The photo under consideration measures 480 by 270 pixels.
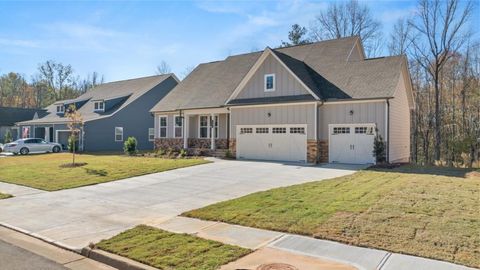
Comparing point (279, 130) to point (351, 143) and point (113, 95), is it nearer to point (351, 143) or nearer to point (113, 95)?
point (351, 143)

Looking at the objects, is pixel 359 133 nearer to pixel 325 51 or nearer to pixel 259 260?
pixel 325 51

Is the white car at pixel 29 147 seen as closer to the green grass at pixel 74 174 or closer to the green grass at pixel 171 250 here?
the green grass at pixel 74 174

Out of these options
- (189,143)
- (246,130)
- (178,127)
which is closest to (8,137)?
(178,127)

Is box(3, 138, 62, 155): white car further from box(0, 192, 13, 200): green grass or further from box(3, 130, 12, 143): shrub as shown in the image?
box(0, 192, 13, 200): green grass

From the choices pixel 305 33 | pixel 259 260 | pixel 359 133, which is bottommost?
pixel 259 260

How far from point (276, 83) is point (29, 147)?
76.0 ft

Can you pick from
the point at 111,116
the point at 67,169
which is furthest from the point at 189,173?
the point at 111,116

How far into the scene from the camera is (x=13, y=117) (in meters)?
43.4

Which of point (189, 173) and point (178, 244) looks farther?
point (189, 173)

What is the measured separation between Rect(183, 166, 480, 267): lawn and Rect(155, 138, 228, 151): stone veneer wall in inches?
531

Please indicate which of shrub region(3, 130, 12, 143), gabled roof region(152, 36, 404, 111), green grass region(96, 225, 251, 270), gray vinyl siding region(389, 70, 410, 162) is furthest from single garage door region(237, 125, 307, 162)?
shrub region(3, 130, 12, 143)

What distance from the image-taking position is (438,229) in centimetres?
629

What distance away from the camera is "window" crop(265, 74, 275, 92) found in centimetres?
2061

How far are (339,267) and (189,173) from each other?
1119cm
